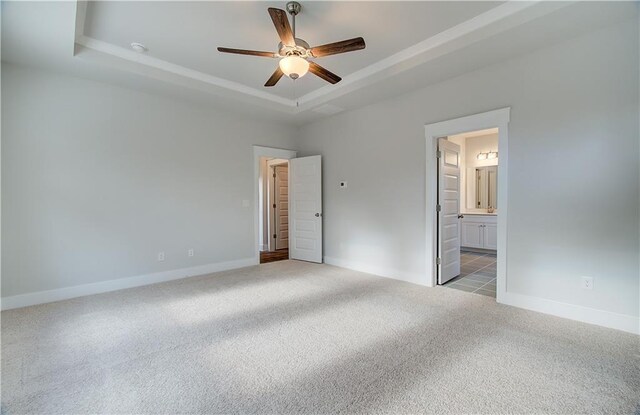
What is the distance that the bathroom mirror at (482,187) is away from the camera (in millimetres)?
7113

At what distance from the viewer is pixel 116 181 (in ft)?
13.4

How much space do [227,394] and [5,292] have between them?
10.9 ft

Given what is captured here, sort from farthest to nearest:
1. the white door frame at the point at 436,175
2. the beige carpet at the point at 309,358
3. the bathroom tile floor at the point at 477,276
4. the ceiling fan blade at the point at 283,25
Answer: the bathroom tile floor at the point at 477,276, the white door frame at the point at 436,175, the ceiling fan blade at the point at 283,25, the beige carpet at the point at 309,358

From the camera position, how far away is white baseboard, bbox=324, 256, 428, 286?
434 cm

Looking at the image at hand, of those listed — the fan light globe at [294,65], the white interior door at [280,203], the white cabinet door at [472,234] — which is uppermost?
the fan light globe at [294,65]

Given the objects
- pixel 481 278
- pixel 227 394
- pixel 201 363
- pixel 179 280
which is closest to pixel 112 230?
pixel 179 280

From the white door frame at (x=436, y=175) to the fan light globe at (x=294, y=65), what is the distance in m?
2.22

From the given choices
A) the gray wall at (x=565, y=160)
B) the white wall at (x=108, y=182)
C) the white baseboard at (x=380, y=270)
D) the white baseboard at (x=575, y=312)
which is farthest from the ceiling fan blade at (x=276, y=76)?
the white baseboard at (x=575, y=312)

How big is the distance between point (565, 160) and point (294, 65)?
286 centimetres

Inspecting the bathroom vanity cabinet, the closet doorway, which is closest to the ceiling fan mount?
the closet doorway

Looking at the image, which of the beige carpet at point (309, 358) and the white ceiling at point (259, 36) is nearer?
the beige carpet at point (309, 358)

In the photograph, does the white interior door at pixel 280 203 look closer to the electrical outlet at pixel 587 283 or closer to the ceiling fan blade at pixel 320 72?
the ceiling fan blade at pixel 320 72

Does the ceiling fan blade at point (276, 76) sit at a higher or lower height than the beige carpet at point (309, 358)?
higher

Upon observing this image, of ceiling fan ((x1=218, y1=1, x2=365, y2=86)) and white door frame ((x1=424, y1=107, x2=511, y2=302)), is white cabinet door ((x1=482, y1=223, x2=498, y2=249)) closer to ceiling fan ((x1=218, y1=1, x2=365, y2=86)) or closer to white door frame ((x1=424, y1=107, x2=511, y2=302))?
white door frame ((x1=424, y1=107, x2=511, y2=302))
